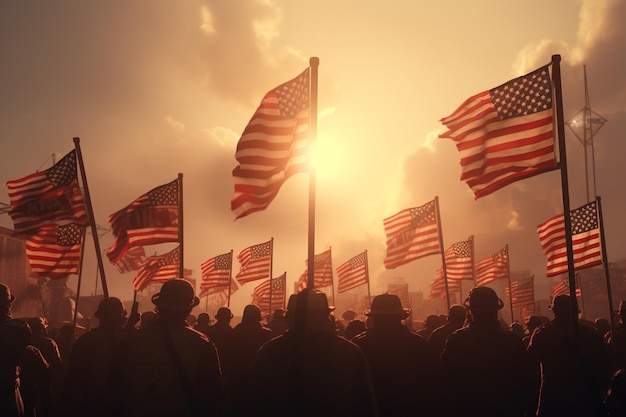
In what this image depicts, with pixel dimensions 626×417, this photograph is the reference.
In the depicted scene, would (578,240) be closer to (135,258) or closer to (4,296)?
(4,296)

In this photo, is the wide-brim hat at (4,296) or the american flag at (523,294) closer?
the wide-brim hat at (4,296)

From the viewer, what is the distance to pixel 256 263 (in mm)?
26859

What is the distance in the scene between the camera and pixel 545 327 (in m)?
6.92

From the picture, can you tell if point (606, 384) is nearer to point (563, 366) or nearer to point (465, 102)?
point (563, 366)

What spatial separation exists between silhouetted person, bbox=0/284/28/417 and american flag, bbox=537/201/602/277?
1331 cm

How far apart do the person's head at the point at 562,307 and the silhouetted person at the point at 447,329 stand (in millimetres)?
2377

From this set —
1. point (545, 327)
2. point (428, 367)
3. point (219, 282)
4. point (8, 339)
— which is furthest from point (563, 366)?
point (219, 282)

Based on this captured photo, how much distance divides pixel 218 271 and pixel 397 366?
2269cm

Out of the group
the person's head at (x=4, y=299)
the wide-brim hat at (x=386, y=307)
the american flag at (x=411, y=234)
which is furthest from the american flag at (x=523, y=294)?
the person's head at (x=4, y=299)

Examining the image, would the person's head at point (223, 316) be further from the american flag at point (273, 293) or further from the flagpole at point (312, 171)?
the american flag at point (273, 293)

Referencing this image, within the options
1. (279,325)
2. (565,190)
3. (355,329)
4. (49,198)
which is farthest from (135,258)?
(565,190)

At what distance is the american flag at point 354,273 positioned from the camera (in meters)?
29.5

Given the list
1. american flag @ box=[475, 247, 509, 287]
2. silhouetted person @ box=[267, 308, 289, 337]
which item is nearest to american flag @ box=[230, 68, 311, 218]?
silhouetted person @ box=[267, 308, 289, 337]

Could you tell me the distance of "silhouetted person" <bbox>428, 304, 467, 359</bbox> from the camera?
9234mm
